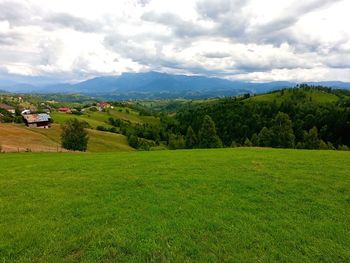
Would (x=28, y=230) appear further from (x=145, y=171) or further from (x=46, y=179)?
(x=145, y=171)

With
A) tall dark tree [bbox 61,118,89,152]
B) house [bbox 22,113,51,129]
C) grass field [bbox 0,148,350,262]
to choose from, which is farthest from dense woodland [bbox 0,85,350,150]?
grass field [bbox 0,148,350,262]

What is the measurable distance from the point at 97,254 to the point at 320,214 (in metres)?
9.20

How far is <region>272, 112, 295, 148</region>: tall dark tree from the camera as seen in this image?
7969cm

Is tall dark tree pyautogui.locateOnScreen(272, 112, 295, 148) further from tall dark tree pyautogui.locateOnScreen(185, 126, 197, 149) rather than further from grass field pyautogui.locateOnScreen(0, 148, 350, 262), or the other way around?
grass field pyautogui.locateOnScreen(0, 148, 350, 262)

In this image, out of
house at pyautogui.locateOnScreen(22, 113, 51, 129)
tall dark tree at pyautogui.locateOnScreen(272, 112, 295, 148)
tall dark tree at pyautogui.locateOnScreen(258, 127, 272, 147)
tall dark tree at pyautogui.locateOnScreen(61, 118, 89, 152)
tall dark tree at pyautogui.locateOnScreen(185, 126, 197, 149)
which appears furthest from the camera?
house at pyautogui.locateOnScreen(22, 113, 51, 129)

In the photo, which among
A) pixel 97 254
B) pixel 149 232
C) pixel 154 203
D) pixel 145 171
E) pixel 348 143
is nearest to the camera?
pixel 97 254

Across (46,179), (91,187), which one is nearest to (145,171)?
(91,187)

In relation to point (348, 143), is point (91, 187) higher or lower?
higher

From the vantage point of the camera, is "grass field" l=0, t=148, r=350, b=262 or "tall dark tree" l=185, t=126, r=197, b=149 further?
"tall dark tree" l=185, t=126, r=197, b=149

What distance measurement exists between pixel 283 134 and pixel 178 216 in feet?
250

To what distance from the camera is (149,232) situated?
9711mm

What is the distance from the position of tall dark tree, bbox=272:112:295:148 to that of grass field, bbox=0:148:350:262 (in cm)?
6487

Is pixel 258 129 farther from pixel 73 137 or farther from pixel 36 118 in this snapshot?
pixel 36 118

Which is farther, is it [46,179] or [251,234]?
[46,179]
